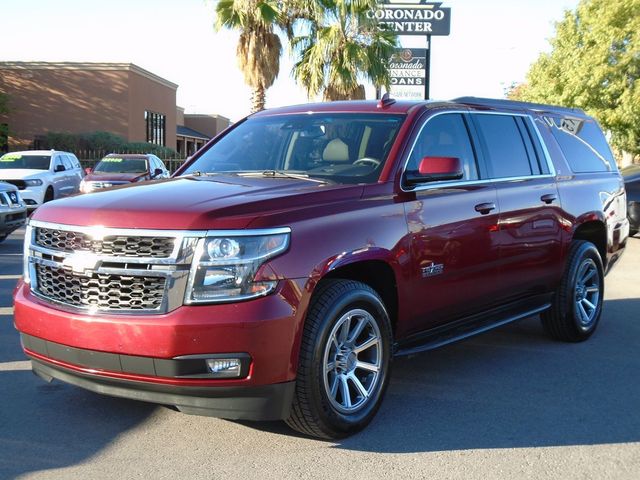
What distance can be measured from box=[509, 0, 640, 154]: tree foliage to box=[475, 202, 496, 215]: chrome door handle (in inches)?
954

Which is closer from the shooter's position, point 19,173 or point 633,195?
point 633,195

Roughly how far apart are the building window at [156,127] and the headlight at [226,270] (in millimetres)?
40459

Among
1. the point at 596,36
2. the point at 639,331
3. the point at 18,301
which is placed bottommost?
the point at 639,331

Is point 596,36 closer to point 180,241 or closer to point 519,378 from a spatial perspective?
point 519,378

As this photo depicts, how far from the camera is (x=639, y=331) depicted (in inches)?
288

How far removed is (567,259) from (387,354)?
9.01ft

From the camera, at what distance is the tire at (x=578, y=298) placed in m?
6.57

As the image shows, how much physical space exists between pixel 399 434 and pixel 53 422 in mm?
2098

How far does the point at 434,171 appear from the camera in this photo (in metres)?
4.76

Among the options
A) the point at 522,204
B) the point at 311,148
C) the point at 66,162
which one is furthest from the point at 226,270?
the point at 66,162

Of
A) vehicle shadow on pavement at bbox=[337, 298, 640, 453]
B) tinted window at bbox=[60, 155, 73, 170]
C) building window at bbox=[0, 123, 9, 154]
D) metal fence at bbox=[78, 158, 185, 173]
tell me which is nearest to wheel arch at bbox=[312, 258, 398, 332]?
vehicle shadow on pavement at bbox=[337, 298, 640, 453]

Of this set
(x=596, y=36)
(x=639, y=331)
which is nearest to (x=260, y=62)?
(x=596, y=36)

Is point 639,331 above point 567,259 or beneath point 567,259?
beneath

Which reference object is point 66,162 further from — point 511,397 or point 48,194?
point 511,397
